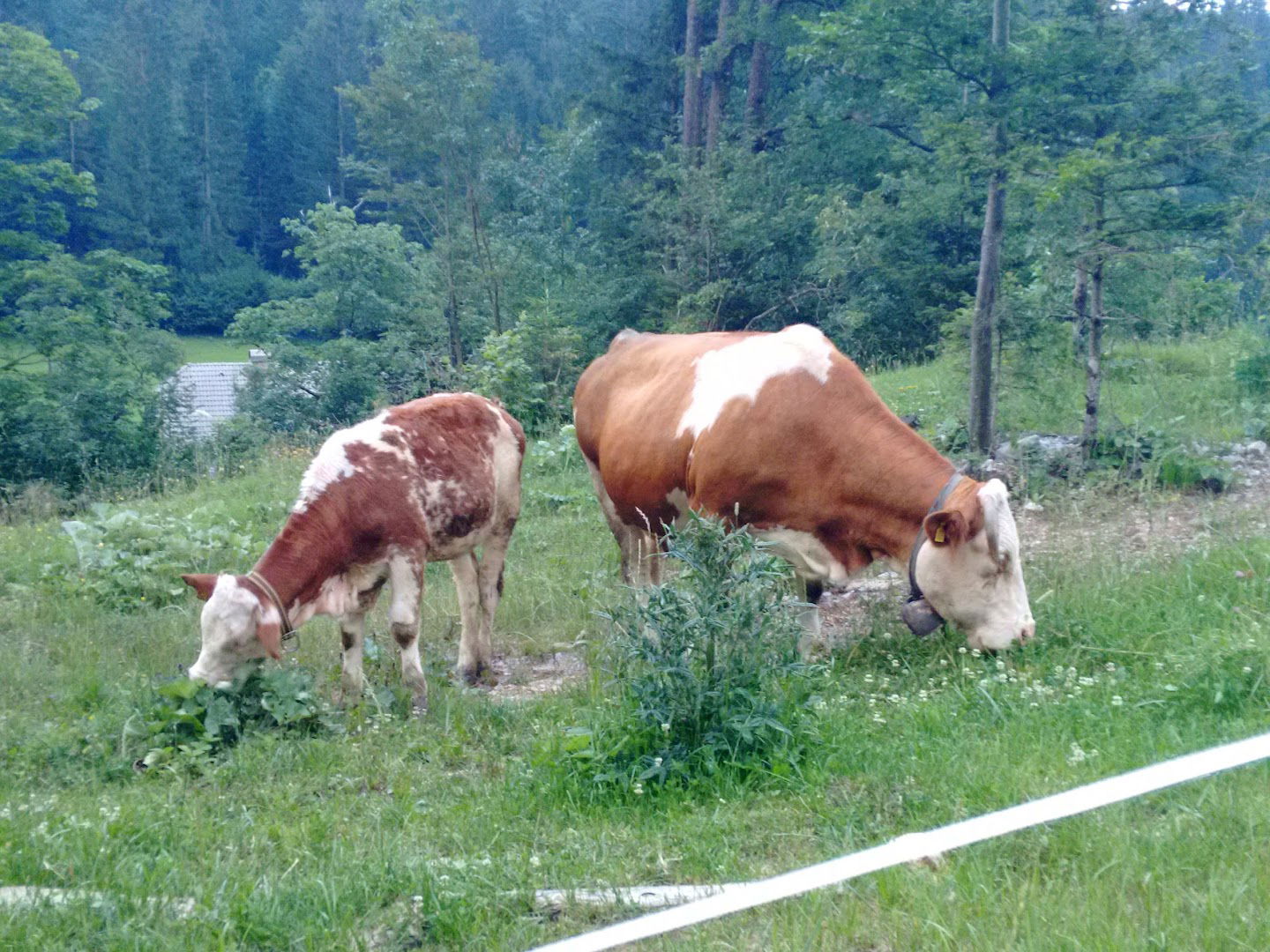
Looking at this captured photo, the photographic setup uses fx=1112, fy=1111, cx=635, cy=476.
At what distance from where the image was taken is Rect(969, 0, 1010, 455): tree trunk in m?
10.4

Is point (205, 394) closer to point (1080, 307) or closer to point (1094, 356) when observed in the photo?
point (1080, 307)

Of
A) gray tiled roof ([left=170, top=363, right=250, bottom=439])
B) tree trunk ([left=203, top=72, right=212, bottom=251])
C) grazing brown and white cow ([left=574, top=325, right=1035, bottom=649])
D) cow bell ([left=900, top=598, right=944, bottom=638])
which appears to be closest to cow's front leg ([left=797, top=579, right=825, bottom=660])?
grazing brown and white cow ([left=574, top=325, right=1035, bottom=649])

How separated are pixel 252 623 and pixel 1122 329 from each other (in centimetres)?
1083

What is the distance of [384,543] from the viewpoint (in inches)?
245

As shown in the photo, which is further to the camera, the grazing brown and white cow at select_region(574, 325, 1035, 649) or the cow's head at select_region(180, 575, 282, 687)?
the grazing brown and white cow at select_region(574, 325, 1035, 649)

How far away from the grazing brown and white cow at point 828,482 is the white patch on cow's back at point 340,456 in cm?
160

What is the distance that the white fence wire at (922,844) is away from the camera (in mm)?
3070

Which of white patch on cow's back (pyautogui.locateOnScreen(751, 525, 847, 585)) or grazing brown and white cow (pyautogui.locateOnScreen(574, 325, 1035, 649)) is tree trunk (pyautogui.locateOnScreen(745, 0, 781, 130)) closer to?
grazing brown and white cow (pyautogui.locateOnScreen(574, 325, 1035, 649))

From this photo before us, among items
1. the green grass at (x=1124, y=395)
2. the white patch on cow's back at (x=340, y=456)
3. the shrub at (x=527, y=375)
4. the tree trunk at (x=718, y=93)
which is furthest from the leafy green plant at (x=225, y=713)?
the tree trunk at (x=718, y=93)

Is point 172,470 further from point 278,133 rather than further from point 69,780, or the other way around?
point 278,133

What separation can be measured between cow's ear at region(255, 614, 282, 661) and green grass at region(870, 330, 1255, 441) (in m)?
7.28

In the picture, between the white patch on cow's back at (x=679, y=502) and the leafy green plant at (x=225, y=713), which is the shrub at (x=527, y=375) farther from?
the leafy green plant at (x=225, y=713)

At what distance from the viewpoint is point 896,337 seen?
2170 cm

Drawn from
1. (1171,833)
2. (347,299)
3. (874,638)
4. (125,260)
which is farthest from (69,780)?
(347,299)
